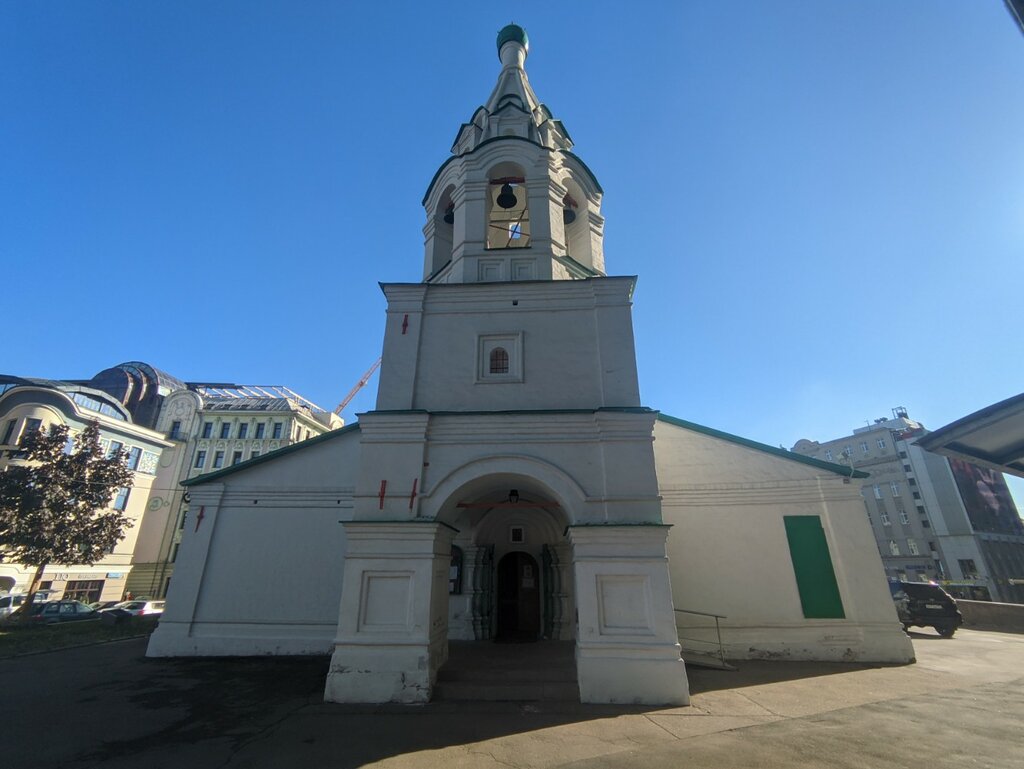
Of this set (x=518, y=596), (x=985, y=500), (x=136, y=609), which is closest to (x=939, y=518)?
(x=985, y=500)

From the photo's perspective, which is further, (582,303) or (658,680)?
(582,303)

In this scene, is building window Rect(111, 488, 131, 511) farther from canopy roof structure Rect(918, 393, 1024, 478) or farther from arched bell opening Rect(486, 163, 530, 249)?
canopy roof structure Rect(918, 393, 1024, 478)

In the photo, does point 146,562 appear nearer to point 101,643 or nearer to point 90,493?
point 90,493

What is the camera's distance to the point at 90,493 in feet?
84.1

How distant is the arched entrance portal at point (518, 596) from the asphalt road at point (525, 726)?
451cm

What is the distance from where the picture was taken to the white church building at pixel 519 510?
8.21 metres

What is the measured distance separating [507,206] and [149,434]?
38573 millimetres

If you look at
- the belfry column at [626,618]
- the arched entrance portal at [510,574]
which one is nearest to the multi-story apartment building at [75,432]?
the arched entrance portal at [510,574]

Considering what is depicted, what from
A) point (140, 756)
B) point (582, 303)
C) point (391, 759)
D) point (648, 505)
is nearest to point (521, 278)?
point (582, 303)

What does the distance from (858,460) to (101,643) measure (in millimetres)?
66283

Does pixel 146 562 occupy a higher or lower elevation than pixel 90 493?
lower

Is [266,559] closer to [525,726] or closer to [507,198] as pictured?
[525,726]

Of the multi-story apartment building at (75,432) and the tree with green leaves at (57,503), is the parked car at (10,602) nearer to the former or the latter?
the tree with green leaves at (57,503)

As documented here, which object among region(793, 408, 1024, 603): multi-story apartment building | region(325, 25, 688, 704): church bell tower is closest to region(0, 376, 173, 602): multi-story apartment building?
region(325, 25, 688, 704): church bell tower
